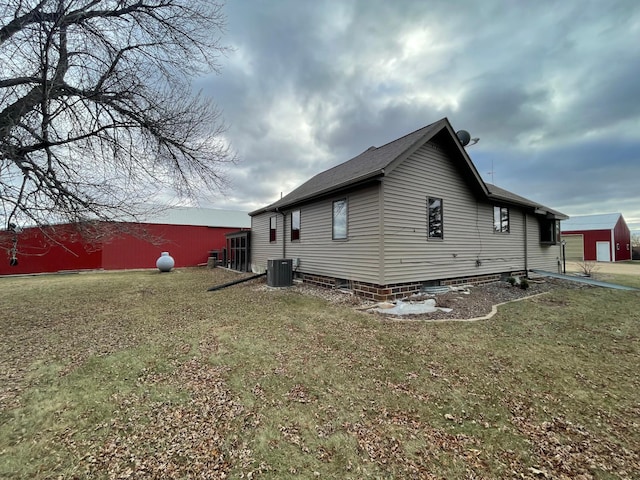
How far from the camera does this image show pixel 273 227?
44.6ft

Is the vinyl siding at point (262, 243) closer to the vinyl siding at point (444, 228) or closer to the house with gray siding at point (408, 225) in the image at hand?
the house with gray siding at point (408, 225)

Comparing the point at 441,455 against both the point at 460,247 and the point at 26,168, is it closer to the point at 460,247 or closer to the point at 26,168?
the point at 26,168

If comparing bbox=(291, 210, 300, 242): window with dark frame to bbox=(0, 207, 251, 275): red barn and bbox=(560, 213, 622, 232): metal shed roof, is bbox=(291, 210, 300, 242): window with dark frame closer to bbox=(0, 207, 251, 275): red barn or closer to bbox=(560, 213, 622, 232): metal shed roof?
bbox=(0, 207, 251, 275): red barn

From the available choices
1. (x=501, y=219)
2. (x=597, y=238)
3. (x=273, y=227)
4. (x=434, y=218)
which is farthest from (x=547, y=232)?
(x=597, y=238)

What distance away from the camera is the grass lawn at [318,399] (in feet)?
6.91

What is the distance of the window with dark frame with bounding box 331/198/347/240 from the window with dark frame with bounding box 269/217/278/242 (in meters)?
4.76

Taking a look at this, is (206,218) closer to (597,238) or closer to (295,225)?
(295,225)

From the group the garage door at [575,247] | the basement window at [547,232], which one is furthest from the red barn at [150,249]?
the garage door at [575,247]

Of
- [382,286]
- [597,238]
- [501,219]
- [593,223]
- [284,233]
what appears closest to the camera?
[382,286]

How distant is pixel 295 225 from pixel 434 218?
217 inches

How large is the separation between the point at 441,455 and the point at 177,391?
2.72 metres

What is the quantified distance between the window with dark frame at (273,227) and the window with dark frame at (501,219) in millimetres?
9467

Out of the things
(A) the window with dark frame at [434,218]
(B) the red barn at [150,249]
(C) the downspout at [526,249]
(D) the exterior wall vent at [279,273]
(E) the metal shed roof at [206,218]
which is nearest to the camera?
(A) the window with dark frame at [434,218]

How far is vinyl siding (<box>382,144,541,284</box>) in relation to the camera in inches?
303
